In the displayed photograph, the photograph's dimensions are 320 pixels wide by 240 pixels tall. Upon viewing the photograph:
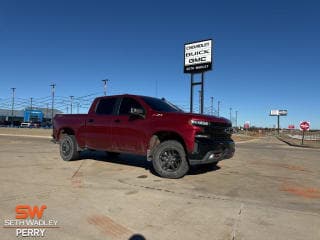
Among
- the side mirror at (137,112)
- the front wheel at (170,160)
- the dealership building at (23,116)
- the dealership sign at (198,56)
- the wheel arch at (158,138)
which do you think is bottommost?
the front wheel at (170,160)

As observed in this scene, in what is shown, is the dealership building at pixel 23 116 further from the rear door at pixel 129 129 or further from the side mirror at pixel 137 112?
the side mirror at pixel 137 112

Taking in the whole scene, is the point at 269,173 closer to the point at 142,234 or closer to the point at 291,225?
the point at 291,225

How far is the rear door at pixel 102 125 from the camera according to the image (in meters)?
9.10

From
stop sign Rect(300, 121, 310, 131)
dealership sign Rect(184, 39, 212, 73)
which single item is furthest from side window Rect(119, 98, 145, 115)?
stop sign Rect(300, 121, 310, 131)

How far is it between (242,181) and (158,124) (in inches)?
92.3

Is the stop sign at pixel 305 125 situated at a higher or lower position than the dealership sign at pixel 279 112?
lower

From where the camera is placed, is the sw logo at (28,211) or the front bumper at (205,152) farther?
the front bumper at (205,152)

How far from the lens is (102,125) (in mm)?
9281

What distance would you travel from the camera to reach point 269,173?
30.2 ft

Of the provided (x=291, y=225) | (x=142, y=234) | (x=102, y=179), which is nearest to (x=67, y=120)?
(x=102, y=179)

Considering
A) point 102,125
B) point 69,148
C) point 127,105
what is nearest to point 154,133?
point 127,105

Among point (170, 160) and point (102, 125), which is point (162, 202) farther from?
point (102, 125)

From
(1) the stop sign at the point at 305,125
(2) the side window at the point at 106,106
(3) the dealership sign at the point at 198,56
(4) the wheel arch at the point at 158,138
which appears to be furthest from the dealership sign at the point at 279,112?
(4) the wheel arch at the point at 158,138

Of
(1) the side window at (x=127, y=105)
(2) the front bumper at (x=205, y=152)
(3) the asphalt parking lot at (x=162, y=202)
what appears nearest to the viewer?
(3) the asphalt parking lot at (x=162, y=202)
